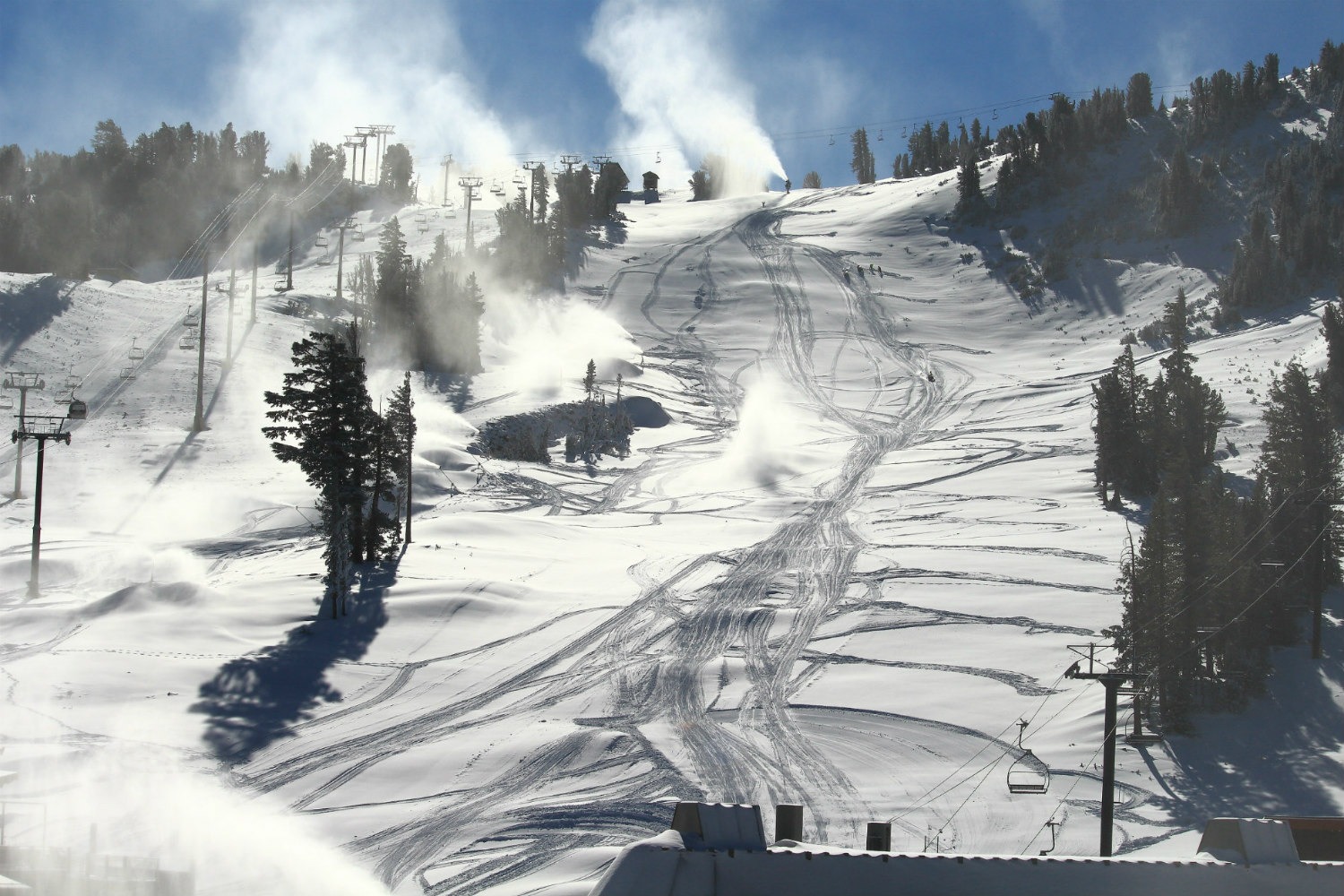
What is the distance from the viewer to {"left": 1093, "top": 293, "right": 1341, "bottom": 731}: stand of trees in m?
31.0

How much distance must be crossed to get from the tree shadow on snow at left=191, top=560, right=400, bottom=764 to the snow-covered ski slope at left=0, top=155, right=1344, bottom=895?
0.38 ft

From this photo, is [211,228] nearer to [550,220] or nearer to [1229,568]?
[550,220]

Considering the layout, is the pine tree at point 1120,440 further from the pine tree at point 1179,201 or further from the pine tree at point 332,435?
the pine tree at point 1179,201

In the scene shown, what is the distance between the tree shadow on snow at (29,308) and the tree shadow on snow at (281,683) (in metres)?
41.1

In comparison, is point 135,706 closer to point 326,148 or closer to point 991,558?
point 991,558

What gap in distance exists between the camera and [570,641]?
116ft

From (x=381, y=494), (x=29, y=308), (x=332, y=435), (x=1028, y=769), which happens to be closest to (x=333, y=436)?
(x=332, y=435)

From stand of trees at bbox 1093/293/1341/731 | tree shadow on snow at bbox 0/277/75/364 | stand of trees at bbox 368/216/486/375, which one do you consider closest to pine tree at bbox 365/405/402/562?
stand of trees at bbox 1093/293/1341/731

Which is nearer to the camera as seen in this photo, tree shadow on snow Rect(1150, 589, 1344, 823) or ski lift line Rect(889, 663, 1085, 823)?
ski lift line Rect(889, 663, 1085, 823)

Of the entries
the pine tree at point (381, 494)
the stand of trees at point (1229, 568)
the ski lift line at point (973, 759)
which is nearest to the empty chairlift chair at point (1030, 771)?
the ski lift line at point (973, 759)

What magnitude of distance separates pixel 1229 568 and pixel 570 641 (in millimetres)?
19884

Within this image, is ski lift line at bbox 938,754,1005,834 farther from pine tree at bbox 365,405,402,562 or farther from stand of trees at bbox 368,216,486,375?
stand of trees at bbox 368,216,486,375

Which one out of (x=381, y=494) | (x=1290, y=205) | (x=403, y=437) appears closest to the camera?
(x=381, y=494)

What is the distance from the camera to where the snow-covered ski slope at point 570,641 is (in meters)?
24.0
